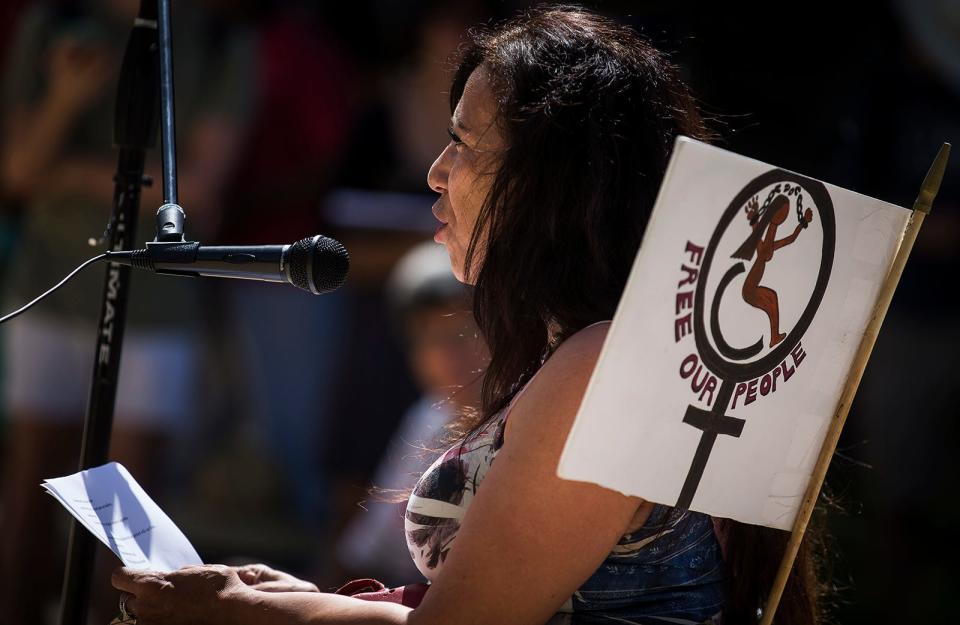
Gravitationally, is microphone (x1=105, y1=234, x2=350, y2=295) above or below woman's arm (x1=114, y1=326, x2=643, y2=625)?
above

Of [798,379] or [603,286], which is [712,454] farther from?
[603,286]

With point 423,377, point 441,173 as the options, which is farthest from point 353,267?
point 441,173

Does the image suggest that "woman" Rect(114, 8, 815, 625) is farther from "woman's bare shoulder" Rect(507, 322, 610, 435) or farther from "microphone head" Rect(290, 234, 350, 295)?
"microphone head" Rect(290, 234, 350, 295)

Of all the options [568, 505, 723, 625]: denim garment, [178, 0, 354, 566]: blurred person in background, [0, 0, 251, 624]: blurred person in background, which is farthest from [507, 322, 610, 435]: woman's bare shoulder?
[178, 0, 354, 566]: blurred person in background

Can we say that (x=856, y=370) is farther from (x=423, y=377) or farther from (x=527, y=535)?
(x=423, y=377)

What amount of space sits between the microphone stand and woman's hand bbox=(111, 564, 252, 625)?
0.35m

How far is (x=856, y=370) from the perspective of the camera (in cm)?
185

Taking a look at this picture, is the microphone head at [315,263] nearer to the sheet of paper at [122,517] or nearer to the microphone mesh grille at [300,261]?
the microphone mesh grille at [300,261]

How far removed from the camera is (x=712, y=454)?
174cm

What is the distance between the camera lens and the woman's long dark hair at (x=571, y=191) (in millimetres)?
1842

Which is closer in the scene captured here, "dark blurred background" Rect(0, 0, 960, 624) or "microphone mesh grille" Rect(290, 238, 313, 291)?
"microphone mesh grille" Rect(290, 238, 313, 291)

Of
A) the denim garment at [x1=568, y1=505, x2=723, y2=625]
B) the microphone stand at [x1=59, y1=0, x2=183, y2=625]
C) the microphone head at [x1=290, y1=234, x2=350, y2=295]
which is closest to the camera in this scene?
the microphone head at [x1=290, y1=234, x2=350, y2=295]

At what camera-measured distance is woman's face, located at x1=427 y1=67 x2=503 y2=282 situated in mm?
1959

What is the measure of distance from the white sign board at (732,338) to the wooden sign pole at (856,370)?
11 millimetres
